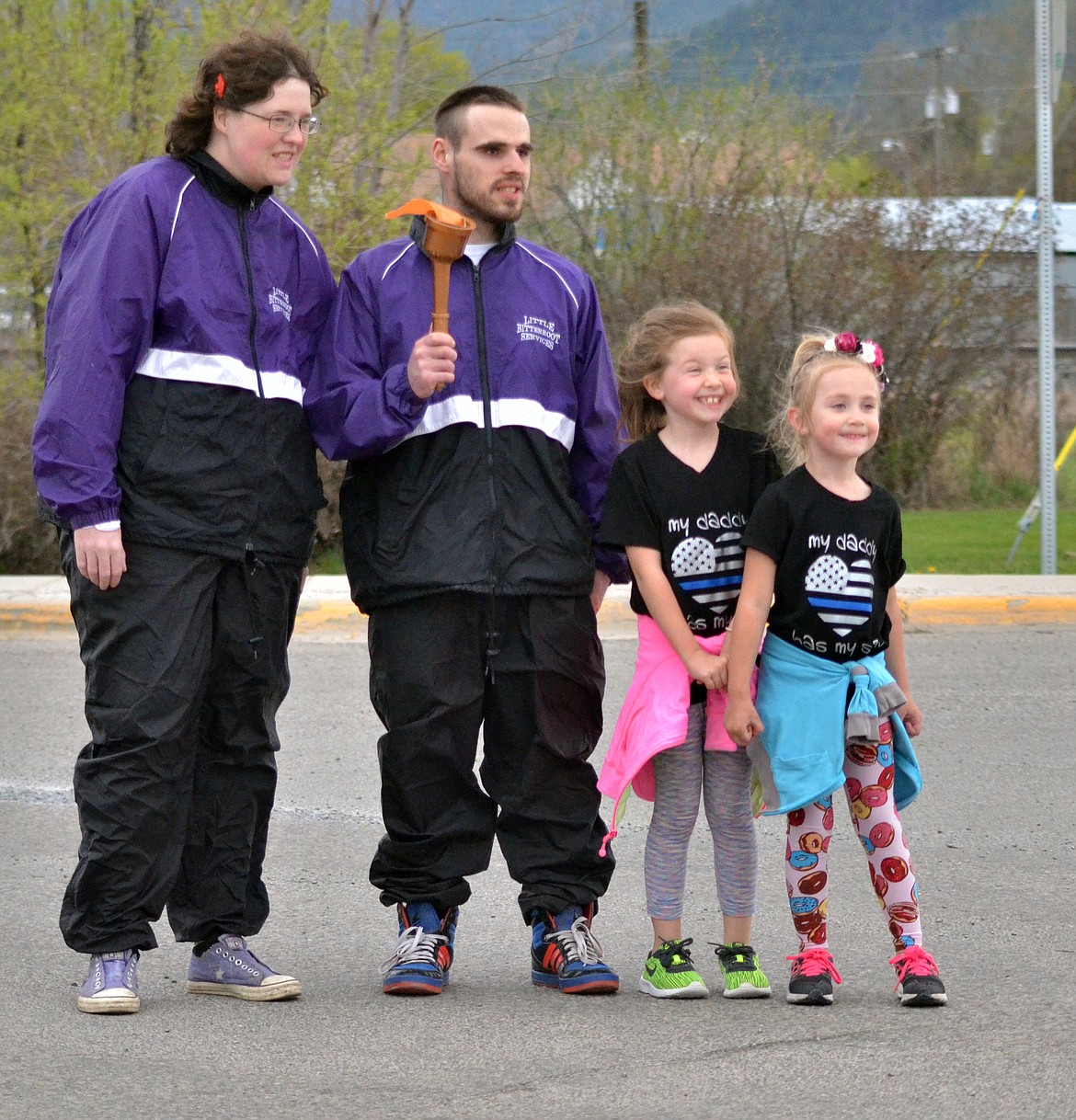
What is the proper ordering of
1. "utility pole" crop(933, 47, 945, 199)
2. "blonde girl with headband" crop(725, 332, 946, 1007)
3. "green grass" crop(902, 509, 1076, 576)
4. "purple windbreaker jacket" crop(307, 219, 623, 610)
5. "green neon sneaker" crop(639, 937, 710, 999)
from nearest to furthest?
"blonde girl with headband" crop(725, 332, 946, 1007), "green neon sneaker" crop(639, 937, 710, 999), "purple windbreaker jacket" crop(307, 219, 623, 610), "green grass" crop(902, 509, 1076, 576), "utility pole" crop(933, 47, 945, 199)

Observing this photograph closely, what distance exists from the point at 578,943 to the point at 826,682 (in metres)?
0.89

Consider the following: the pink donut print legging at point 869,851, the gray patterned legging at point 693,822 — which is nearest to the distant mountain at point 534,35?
the gray patterned legging at point 693,822

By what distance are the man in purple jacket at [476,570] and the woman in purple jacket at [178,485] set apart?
0.74 feet

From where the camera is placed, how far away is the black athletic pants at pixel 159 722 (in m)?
4.04

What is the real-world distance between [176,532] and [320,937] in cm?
134

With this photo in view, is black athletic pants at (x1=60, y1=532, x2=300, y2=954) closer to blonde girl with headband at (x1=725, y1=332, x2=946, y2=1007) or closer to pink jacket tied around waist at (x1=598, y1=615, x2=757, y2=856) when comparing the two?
pink jacket tied around waist at (x1=598, y1=615, x2=757, y2=856)

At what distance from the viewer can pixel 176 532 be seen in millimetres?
4066

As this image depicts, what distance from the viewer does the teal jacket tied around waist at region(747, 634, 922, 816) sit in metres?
4.04

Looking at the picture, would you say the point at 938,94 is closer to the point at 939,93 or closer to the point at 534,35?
the point at 939,93

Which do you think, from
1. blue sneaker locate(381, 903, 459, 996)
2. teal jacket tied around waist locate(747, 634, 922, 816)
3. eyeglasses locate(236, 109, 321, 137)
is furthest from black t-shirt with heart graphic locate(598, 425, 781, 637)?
eyeglasses locate(236, 109, 321, 137)

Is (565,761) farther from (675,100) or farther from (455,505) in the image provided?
(675,100)

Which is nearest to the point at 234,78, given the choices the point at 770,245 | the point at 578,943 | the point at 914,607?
the point at 578,943

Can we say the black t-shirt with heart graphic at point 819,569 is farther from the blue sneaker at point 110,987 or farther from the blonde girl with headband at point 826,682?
the blue sneaker at point 110,987

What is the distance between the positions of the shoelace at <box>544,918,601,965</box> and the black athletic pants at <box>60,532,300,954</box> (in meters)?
0.83
